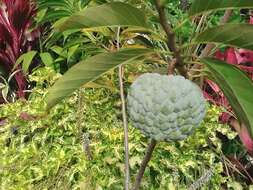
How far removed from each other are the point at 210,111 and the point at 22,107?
2.34 ft

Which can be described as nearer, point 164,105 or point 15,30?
point 164,105

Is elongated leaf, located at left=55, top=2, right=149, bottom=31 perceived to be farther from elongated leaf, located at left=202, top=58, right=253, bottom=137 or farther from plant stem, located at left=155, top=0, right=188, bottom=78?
elongated leaf, located at left=202, top=58, right=253, bottom=137

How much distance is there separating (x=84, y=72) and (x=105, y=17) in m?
0.10

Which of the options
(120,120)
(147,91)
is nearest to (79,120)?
(120,120)

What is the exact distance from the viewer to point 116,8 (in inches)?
33.2

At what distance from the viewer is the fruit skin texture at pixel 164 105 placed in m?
0.92

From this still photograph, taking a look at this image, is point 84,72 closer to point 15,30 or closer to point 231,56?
point 231,56

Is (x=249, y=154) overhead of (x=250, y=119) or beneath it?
beneath

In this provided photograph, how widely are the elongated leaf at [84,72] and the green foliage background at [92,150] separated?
0.87 metres

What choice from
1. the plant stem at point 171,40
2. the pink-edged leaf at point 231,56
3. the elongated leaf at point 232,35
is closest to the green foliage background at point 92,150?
the pink-edged leaf at point 231,56

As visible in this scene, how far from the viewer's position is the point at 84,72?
896 mm

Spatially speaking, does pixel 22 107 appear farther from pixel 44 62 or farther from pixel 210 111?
pixel 210 111

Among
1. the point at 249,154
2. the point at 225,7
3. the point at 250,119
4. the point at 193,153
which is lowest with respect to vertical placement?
the point at 249,154

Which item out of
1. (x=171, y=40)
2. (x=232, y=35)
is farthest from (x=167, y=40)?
(x=232, y=35)
